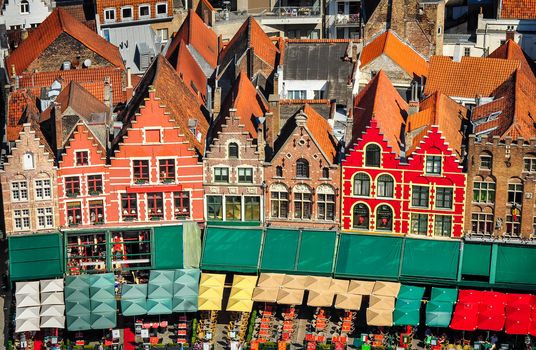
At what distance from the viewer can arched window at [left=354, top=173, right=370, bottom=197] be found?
119 metres

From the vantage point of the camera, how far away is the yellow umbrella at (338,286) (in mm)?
116875

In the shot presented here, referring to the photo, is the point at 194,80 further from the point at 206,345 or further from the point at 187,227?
the point at 206,345

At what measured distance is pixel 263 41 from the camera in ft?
458

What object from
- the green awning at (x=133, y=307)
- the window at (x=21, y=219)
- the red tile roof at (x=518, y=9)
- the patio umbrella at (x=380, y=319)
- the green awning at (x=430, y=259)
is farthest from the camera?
the red tile roof at (x=518, y=9)

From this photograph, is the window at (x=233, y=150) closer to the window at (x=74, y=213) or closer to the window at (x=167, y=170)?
the window at (x=167, y=170)

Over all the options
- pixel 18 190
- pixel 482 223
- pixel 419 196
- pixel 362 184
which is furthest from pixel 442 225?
pixel 18 190

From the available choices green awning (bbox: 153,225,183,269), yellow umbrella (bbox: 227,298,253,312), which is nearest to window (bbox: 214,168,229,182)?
green awning (bbox: 153,225,183,269)

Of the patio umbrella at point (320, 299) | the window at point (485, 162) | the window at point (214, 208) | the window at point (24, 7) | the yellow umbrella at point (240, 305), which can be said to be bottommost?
the yellow umbrella at point (240, 305)

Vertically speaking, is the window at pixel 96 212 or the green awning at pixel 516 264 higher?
the window at pixel 96 212

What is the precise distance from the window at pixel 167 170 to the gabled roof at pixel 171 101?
7.86ft

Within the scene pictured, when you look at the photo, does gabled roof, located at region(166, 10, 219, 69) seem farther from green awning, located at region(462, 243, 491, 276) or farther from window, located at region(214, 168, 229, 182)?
green awning, located at region(462, 243, 491, 276)

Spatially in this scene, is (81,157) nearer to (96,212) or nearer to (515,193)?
(96,212)

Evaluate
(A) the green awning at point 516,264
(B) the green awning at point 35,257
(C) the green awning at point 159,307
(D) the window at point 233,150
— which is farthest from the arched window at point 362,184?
(B) the green awning at point 35,257

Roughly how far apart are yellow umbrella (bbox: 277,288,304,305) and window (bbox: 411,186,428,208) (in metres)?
10.7
